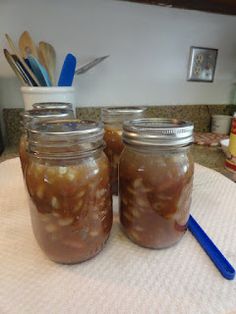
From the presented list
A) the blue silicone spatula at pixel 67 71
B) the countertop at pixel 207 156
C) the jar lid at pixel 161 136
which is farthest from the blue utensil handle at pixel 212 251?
the blue silicone spatula at pixel 67 71

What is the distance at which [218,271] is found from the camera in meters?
0.31

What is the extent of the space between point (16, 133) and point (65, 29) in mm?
423

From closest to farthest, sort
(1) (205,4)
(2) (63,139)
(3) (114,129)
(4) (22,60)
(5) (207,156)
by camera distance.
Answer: (2) (63,139) < (3) (114,129) < (4) (22,60) < (5) (207,156) < (1) (205,4)

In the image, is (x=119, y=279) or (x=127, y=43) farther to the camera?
(x=127, y=43)

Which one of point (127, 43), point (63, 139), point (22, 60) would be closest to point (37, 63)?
point (22, 60)

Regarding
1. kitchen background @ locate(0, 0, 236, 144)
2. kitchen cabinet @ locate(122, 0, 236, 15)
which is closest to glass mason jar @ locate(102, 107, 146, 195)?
kitchen background @ locate(0, 0, 236, 144)

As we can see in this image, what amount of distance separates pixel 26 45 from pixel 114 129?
0.53m

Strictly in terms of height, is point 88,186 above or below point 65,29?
below

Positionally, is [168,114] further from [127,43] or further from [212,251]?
[212,251]

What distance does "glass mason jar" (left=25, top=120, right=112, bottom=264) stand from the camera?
0.96 ft

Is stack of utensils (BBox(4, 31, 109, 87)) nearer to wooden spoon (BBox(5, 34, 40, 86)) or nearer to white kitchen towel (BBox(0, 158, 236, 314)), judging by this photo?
wooden spoon (BBox(5, 34, 40, 86))

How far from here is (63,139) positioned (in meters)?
0.28

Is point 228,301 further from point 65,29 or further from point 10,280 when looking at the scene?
point 65,29

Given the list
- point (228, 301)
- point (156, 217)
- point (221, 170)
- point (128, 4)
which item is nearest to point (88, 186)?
point (156, 217)
